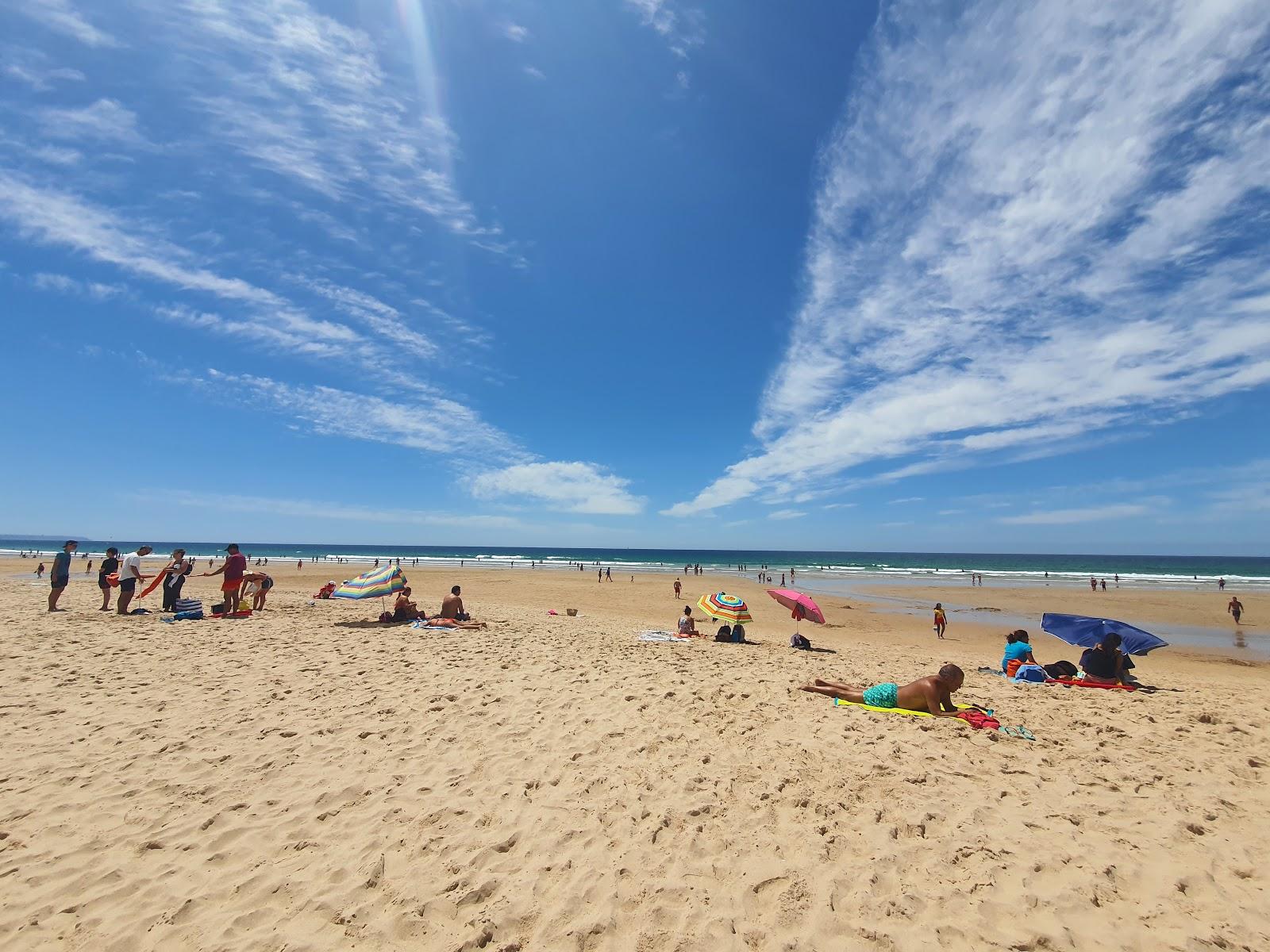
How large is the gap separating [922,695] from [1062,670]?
5.22 meters

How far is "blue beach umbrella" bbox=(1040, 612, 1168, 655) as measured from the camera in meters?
10.6

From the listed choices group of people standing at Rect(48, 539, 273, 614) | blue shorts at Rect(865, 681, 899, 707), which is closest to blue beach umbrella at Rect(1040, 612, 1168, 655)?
blue shorts at Rect(865, 681, 899, 707)

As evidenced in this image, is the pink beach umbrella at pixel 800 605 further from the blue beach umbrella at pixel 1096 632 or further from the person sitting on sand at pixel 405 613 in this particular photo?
the person sitting on sand at pixel 405 613

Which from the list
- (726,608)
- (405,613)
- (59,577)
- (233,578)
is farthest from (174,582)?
(726,608)

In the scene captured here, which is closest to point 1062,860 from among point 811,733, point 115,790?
point 811,733

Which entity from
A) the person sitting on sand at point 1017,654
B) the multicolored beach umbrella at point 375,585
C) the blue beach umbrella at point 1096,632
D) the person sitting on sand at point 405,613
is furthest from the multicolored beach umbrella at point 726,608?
the multicolored beach umbrella at point 375,585

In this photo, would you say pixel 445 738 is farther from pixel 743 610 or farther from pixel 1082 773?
pixel 743 610

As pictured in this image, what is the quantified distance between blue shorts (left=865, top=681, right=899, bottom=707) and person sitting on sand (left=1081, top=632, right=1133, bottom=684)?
5230 mm

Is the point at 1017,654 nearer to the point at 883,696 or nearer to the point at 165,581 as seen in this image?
the point at 883,696

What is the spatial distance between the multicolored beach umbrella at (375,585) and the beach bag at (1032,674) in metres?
13.2

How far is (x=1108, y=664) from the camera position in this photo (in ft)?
33.4

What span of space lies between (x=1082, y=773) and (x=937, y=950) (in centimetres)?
360

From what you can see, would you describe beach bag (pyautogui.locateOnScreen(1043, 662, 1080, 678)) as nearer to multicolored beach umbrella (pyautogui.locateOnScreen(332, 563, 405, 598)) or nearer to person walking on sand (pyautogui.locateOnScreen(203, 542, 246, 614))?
multicolored beach umbrella (pyautogui.locateOnScreen(332, 563, 405, 598))

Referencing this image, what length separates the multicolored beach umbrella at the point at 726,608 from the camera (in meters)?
14.9
